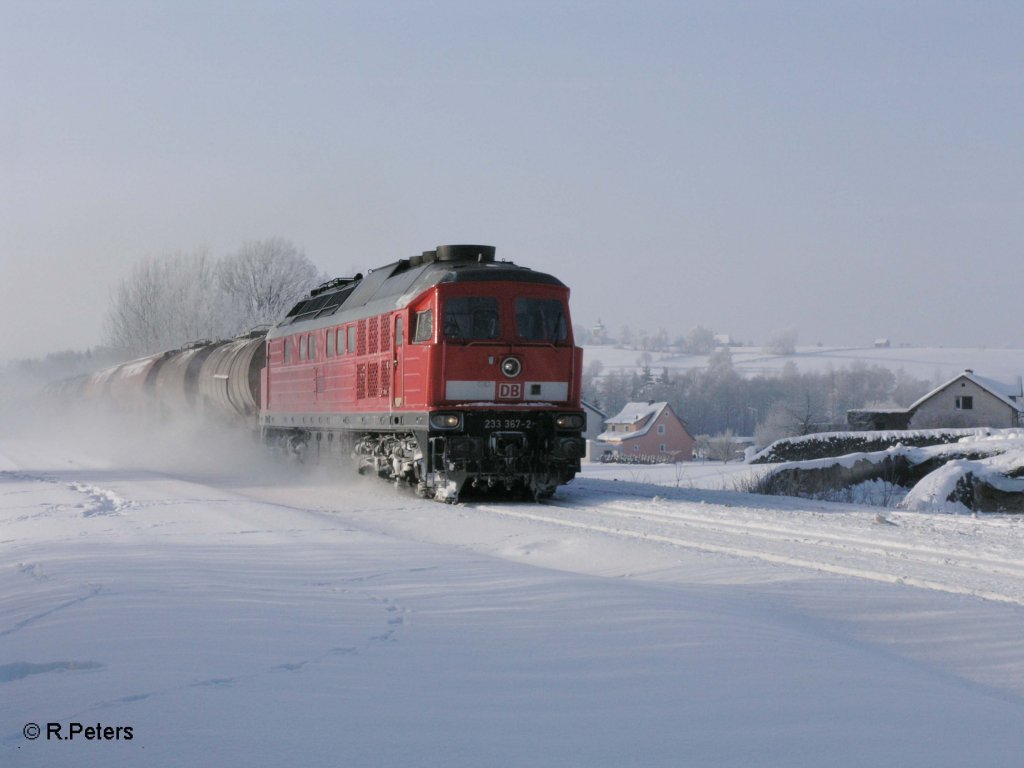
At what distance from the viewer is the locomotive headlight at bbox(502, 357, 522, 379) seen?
16516 millimetres

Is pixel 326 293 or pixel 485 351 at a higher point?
pixel 326 293

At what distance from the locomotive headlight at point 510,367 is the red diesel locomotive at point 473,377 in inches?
0.6

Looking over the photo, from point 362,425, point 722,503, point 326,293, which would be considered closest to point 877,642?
point 722,503

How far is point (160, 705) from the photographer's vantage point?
4.57 m

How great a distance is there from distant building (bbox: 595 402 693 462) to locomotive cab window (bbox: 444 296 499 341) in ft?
262

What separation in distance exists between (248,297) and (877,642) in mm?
62908

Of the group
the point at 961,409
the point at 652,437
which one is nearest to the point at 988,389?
the point at 961,409

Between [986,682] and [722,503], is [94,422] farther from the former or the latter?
[986,682]

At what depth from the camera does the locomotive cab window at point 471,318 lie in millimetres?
16281

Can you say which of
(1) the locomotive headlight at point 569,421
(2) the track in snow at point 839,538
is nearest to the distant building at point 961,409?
(1) the locomotive headlight at point 569,421

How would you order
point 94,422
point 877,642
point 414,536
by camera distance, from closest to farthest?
point 877,642 → point 414,536 → point 94,422

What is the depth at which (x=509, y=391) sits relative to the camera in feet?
54.2

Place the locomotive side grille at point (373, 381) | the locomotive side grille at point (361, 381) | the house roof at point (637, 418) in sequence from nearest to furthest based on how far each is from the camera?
the locomotive side grille at point (373, 381)
the locomotive side grille at point (361, 381)
the house roof at point (637, 418)

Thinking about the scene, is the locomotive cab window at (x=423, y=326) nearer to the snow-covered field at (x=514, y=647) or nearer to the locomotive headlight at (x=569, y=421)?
the locomotive headlight at (x=569, y=421)
